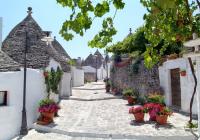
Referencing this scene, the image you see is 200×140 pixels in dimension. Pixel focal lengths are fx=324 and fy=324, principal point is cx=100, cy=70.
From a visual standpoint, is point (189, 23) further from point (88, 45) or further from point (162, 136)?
point (162, 136)

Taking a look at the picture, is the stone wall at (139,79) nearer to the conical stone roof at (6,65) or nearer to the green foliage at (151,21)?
the conical stone roof at (6,65)

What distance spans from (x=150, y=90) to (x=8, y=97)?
30.1ft

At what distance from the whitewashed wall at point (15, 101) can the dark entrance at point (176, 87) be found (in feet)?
23.4

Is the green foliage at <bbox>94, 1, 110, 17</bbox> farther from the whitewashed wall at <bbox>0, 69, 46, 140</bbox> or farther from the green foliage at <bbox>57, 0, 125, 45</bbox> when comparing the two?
the whitewashed wall at <bbox>0, 69, 46, 140</bbox>

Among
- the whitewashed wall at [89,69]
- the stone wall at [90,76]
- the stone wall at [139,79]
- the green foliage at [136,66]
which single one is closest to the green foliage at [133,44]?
the green foliage at [136,66]

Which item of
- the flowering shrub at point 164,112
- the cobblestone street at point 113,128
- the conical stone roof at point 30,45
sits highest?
the conical stone roof at point 30,45

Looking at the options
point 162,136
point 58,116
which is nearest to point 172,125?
point 162,136

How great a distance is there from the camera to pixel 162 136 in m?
11.4

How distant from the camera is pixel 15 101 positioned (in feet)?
46.5

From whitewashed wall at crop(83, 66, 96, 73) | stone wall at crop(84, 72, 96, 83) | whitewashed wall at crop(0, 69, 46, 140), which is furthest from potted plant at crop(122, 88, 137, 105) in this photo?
whitewashed wall at crop(83, 66, 96, 73)

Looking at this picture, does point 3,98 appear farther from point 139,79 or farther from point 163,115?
point 139,79

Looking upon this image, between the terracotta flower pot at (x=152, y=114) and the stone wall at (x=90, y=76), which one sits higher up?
the stone wall at (x=90, y=76)

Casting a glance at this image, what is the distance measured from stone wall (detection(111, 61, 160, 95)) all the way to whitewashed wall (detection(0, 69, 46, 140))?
7076mm

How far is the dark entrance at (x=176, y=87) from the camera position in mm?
16491
